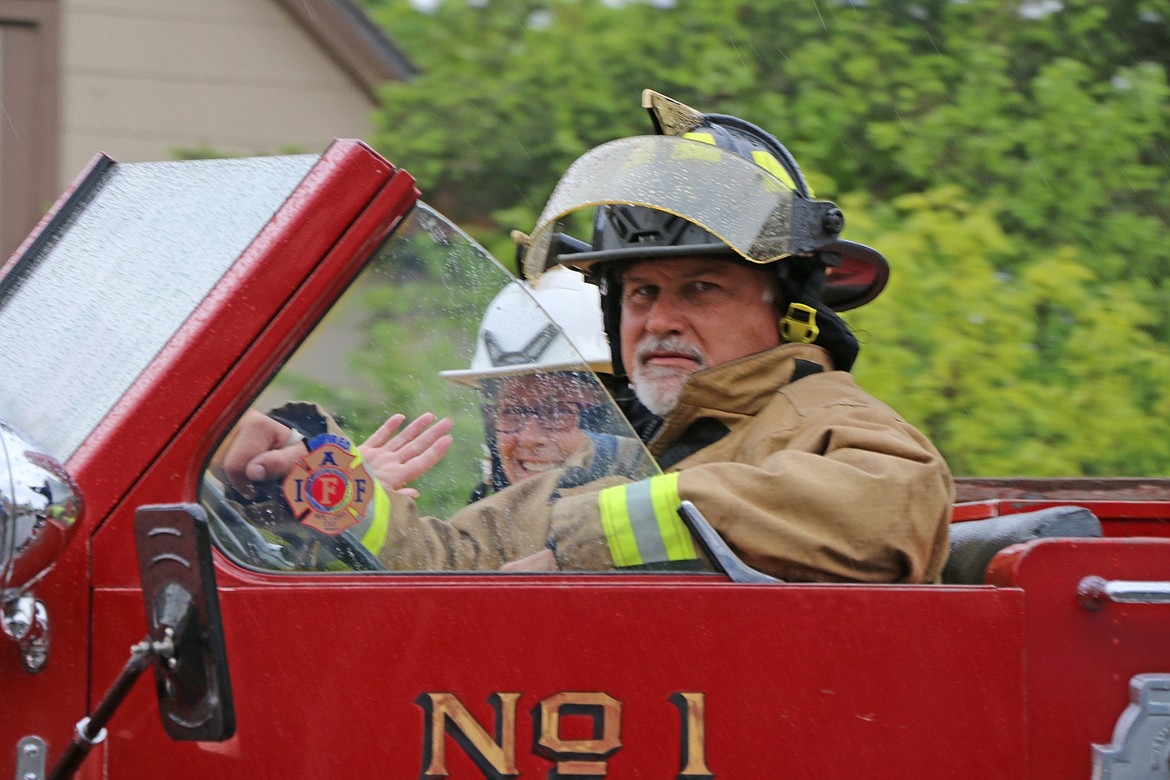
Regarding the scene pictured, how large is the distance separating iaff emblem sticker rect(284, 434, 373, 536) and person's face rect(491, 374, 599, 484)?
0.62 ft

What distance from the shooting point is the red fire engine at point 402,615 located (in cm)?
161

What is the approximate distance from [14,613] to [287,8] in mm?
5524

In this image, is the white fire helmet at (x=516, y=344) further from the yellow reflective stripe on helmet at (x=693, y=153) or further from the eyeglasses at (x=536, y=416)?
the yellow reflective stripe on helmet at (x=693, y=153)

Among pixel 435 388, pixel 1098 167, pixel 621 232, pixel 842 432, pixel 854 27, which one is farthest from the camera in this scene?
pixel 854 27

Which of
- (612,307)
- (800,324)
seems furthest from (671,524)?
(612,307)

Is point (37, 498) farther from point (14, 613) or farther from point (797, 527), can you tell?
point (797, 527)

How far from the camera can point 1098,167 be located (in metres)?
5.72

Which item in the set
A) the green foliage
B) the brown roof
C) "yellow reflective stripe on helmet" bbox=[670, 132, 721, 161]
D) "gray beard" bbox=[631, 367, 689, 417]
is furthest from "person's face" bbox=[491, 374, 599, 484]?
the brown roof

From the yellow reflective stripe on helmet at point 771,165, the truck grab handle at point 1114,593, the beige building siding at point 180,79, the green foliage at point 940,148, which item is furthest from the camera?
the beige building siding at point 180,79

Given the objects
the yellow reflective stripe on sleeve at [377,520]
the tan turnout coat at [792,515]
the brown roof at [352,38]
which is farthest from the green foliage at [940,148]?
the yellow reflective stripe on sleeve at [377,520]

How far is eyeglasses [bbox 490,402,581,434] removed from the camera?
1854 millimetres

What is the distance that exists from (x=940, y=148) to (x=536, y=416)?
14.4 ft

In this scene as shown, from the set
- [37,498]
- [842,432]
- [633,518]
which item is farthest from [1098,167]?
[37,498]

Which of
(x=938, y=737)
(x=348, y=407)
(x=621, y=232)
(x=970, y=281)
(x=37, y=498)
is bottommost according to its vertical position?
(x=938, y=737)
